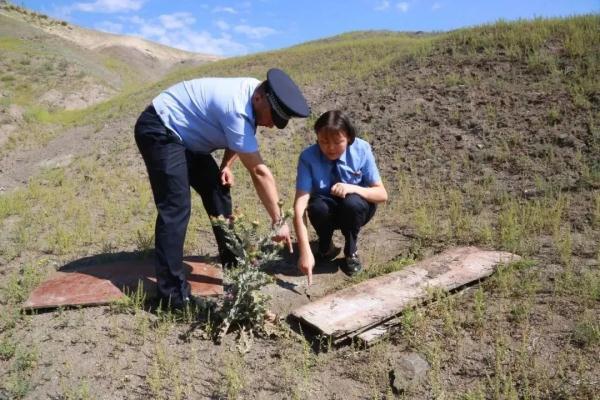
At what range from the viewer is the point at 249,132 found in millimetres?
2842

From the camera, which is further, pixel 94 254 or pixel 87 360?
pixel 94 254

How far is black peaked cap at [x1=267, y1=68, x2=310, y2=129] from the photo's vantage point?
9.02 ft

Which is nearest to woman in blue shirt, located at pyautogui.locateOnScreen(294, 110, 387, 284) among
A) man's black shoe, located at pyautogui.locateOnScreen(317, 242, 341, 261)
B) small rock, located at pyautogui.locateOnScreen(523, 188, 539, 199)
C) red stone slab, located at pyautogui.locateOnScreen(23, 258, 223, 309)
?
man's black shoe, located at pyautogui.locateOnScreen(317, 242, 341, 261)

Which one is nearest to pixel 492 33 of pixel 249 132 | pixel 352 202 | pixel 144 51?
pixel 352 202

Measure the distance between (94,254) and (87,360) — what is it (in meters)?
Result: 1.90

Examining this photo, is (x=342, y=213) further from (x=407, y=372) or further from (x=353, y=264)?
(x=407, y=372)

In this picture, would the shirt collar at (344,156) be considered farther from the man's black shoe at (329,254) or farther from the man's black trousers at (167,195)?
the man's black trousers at (167,195)

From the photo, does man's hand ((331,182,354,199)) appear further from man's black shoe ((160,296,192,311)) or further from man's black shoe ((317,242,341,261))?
man's black shoe ((160,296,192,311))

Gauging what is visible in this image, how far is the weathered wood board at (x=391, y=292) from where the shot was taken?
2.89 meters

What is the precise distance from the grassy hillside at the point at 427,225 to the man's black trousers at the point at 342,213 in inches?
17.6

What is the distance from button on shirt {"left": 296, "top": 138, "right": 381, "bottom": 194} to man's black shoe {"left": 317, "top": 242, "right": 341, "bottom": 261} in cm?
56

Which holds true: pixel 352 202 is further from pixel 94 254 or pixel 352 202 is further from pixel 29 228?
pixel 29 228

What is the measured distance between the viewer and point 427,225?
445cm

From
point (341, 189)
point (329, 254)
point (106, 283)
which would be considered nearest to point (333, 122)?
point (341, 189)
